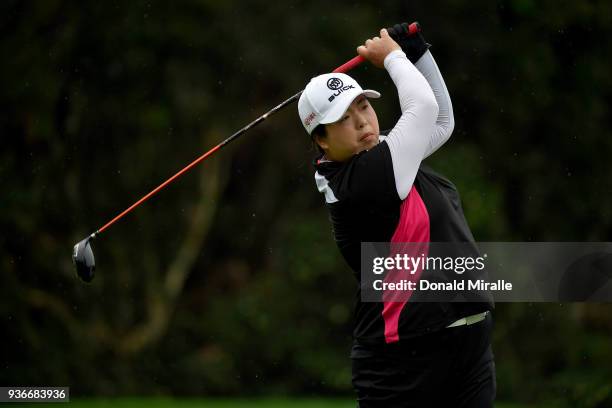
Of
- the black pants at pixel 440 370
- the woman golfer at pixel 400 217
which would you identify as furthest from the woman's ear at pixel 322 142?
the black pants at pixel 440 370

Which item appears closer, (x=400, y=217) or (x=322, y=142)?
(x=400, y=217)

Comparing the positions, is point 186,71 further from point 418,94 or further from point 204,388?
point 418,94

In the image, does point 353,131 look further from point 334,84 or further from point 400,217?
point 400,217

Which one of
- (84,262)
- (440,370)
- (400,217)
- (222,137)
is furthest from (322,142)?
(222,137)

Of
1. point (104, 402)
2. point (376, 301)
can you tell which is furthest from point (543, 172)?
point (376, 301)

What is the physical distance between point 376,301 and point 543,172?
31.7 feet

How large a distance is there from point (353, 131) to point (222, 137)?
10.3 metres

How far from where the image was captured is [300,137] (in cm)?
1457

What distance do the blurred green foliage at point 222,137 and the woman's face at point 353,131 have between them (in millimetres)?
7617

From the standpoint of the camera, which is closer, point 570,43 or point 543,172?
point 570,43

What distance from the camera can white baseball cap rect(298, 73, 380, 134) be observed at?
12.6 feet

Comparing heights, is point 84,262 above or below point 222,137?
above

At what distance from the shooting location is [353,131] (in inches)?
154

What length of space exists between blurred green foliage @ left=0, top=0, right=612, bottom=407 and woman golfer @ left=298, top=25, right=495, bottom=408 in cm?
736
